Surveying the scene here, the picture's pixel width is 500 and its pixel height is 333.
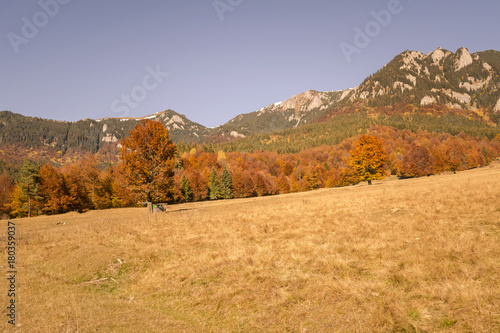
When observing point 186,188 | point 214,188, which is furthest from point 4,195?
point 214,188

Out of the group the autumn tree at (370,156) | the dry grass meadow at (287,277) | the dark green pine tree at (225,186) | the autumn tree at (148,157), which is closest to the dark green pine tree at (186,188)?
the dark green pine tree at (225,186)

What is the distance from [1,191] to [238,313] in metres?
102

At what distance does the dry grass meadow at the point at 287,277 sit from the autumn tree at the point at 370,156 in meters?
32.1

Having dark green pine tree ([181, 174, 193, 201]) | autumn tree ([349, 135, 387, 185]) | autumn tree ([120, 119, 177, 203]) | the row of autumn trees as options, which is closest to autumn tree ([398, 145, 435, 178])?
the row of autumn trees

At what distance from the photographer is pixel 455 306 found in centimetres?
623

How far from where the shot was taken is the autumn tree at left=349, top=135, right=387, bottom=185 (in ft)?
159

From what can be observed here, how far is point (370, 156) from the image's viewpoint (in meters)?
48.7

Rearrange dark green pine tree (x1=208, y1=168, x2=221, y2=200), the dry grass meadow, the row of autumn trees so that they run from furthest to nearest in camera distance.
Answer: dark green pine tree (x1=208, y1=168, x2=221, y2=200) → the row of autumn trees → the dry grass meadow

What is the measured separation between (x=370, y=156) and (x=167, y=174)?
1492 inches

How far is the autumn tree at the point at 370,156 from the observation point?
48312 mm

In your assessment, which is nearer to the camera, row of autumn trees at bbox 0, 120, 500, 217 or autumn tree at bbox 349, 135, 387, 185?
row of autumn trees at bbox 0, 120, 500, 217

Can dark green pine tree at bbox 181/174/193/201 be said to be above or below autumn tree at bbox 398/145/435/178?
below

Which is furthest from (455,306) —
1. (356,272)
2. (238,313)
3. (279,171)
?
(279,171)

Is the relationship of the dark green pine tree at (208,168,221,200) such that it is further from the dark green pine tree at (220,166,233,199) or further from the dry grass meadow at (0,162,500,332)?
the dry grass meadow at (0,162,500,332)
